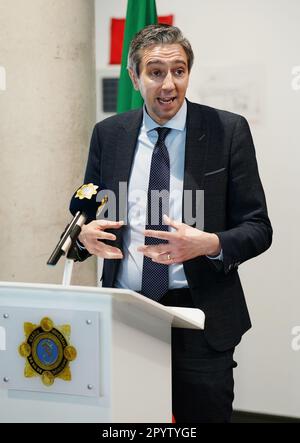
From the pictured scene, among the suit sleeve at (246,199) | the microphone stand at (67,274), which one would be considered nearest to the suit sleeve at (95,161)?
the suit sleeve at (246,199)

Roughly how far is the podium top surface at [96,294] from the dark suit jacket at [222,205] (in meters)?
0.40

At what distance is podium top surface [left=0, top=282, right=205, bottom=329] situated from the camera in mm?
1320

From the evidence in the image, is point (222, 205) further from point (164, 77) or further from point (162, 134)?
point (164, 77)

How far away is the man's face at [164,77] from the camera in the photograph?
1.96m

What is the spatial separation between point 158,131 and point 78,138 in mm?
1017

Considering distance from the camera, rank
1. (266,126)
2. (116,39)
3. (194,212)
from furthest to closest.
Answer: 1. (116,39)
2. (266,126)
3. (194,212)

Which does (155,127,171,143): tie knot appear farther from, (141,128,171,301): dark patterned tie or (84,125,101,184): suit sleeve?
(84,125,101,184): suit sleeve

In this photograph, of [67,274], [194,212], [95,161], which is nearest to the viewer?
[67,274]

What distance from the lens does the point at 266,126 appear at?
357 cm

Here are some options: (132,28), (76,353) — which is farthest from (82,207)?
(132,28)

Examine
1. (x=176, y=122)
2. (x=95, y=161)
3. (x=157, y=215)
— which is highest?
(x=176, y=122)

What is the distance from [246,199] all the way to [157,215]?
297 mm

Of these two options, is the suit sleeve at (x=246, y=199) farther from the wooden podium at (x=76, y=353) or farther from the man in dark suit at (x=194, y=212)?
the wooden podium at (x=76, y=353)

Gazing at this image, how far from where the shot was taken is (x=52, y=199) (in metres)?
2.91
